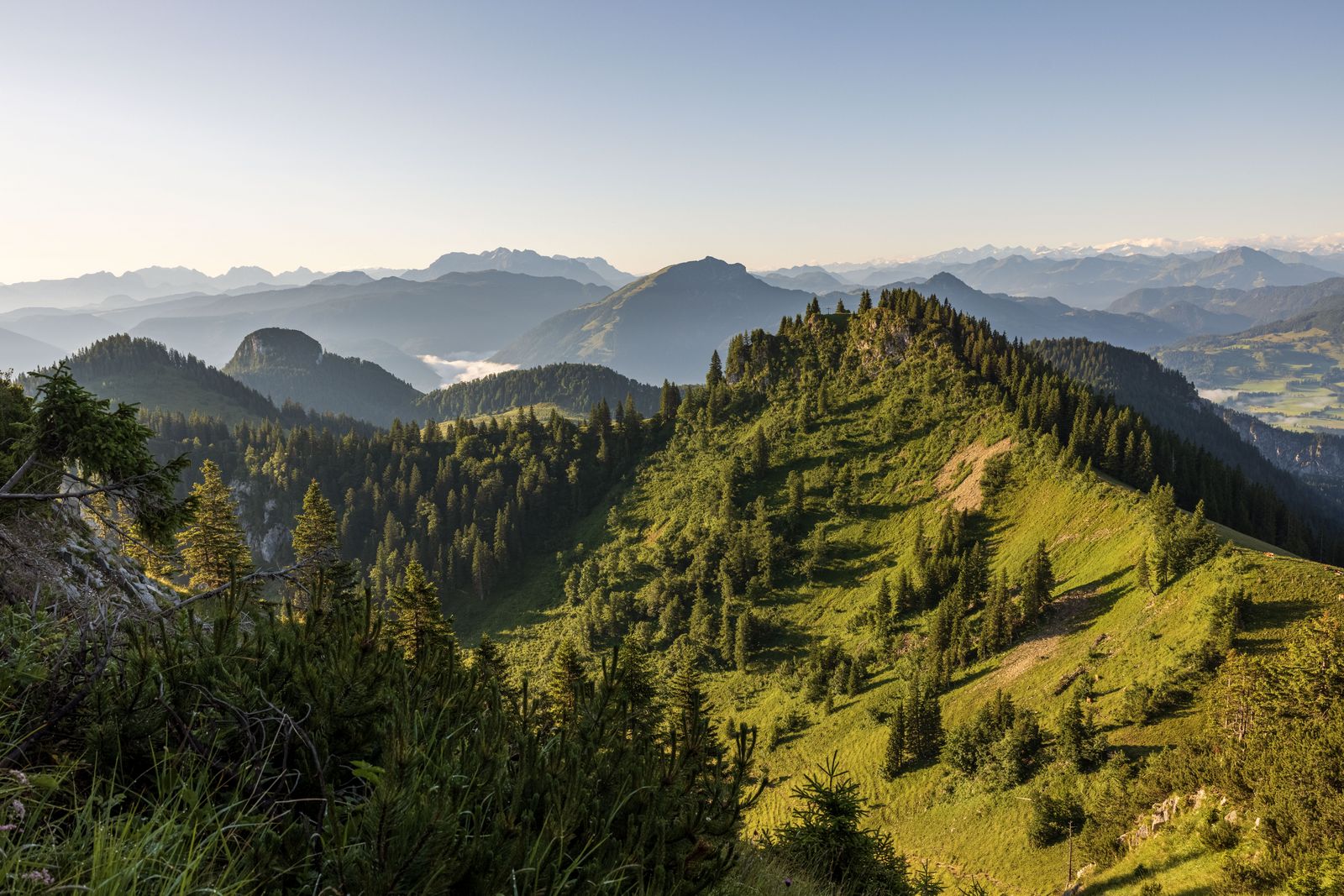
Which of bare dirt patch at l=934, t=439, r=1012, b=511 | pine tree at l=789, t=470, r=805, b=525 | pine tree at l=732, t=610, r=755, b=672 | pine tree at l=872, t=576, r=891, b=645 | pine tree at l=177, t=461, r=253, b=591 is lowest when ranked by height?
pine tree at l=732, t=610, r=755, b=672

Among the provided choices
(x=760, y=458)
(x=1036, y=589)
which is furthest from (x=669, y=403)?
(x=1036, y=589)

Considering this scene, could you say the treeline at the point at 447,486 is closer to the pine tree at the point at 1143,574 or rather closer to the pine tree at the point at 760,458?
the pine tree at the point at 760,458

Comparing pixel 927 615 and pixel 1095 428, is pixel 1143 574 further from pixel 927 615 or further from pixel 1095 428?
pixel 1095 428

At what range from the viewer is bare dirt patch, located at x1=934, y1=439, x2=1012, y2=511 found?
7569 cm

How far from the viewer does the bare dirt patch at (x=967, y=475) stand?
75688mm

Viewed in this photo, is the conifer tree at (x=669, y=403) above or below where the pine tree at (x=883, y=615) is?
above

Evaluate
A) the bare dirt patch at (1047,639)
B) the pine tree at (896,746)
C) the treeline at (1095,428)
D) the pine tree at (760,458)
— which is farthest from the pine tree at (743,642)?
the treeline at (1095,428)

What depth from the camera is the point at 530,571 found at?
118375 mm

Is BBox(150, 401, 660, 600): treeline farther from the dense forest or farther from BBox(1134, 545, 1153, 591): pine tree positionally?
BBox(1134, 545, 1153, 591): pine tree

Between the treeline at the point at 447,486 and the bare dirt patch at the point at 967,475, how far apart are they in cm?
7148

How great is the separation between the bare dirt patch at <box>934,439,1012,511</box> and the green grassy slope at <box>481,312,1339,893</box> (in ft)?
1.07

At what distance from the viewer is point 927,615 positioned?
66.6 m

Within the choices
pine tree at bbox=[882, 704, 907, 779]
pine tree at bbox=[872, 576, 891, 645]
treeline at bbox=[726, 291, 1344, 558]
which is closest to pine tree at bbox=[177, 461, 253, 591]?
pine tree at bbox=[882, 704, 907, 779]

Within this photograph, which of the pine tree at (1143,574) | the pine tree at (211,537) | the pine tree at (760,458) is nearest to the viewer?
the pine tree at (211,537)
